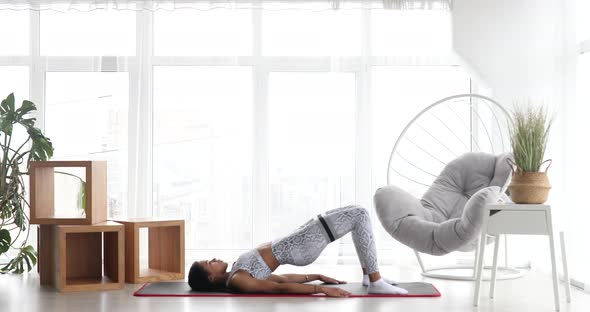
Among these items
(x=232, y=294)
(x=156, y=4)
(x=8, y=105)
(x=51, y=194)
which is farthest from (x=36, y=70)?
(x=232, y=294)

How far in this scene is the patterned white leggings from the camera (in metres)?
4.08

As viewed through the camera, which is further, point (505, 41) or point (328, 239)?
point (505, 41)

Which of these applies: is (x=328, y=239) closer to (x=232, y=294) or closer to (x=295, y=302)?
(x=295, y=302)

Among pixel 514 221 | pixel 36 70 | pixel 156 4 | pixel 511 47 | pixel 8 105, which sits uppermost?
pixel 156 4

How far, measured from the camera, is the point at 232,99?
593 centimetres

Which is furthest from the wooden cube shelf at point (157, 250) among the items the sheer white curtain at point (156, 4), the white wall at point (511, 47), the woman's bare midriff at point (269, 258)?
Answer: the white wall at point (511, 47)

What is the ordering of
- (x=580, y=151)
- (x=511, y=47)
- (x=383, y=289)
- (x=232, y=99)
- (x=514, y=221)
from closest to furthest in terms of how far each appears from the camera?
1. (x=514, y=221)
2. (x=383, y=289)
3. (x=580, y=151)
4. (x=511, y=47)
5. (x=232, y=99)

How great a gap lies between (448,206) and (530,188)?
1.04 meters

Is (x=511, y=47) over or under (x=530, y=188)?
over

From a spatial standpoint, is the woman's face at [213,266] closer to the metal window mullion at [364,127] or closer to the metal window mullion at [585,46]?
the metal window mullion at [364,127]

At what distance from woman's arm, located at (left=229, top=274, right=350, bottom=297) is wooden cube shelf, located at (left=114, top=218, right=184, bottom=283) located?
85 centimetres

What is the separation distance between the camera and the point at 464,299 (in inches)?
158

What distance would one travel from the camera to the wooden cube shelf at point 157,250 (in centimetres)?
468

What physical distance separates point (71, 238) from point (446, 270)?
253 centimetres
